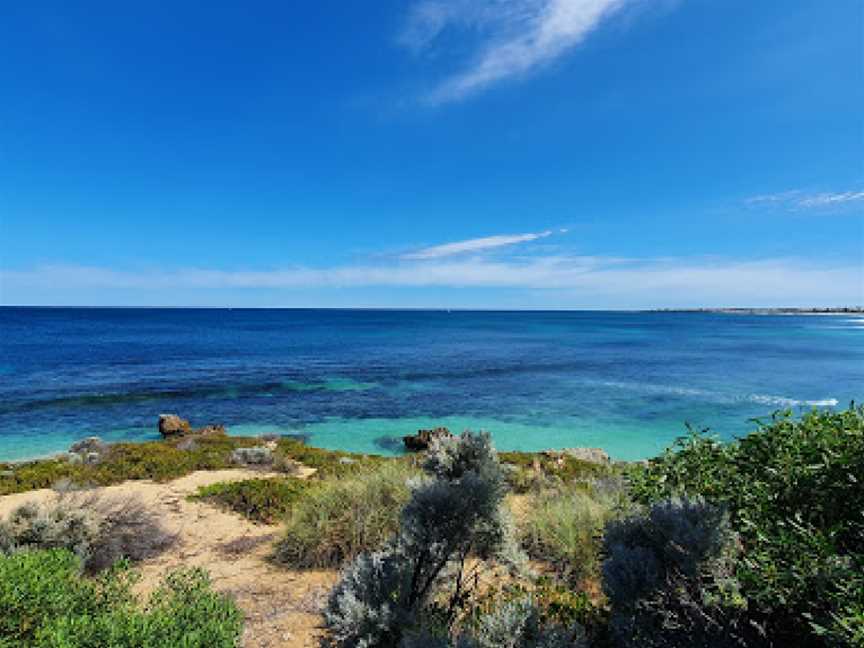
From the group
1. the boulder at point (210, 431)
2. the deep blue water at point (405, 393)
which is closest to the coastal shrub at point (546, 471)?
the deep blue water at point (405, 393)

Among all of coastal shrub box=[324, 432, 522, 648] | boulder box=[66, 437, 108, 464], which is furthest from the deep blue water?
coastal shrub box=[324, 432, 522, 648]

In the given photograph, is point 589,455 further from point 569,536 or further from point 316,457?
point 569,536

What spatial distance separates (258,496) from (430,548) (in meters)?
6.33

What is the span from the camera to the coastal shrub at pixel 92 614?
279 centimetres

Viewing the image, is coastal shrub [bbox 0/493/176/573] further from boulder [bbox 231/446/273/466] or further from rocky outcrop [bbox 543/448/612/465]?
rocky outcrop [bbox 543/448/612/465]

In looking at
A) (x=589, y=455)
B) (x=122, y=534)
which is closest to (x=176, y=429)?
(x=122, y=534)

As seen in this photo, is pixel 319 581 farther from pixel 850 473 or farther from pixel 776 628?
pixel 850 473

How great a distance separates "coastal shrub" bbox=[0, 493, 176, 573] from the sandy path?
0.41 metres

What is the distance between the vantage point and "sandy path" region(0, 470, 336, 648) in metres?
4.92

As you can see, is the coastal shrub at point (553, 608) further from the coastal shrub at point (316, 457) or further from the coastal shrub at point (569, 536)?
the coastal shrub at point (316, 457)

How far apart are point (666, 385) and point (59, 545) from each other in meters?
35.9

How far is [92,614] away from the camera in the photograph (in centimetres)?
347

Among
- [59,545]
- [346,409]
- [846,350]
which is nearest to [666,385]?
[346,409]

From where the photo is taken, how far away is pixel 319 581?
6.02m
